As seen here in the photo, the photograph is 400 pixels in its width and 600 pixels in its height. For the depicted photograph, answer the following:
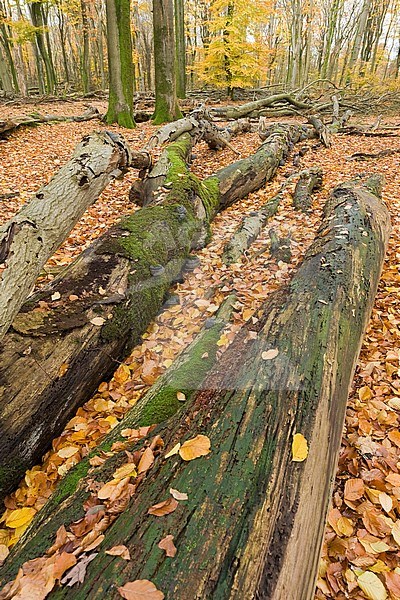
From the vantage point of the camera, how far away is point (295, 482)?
160cm

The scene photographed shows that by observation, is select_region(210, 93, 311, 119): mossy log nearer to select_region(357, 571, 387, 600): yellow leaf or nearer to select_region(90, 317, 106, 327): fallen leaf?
select_region(90, 317, 106, 327): fallen leaf

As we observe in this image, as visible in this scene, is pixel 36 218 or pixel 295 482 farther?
pixel 36 218

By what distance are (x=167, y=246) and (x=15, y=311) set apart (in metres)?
1.92

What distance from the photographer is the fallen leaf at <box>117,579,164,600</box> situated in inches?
48.2

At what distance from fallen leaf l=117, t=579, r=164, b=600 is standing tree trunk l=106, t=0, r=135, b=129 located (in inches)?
485

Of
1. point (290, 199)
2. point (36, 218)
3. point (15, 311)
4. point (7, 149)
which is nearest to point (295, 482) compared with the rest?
point (15, 311)

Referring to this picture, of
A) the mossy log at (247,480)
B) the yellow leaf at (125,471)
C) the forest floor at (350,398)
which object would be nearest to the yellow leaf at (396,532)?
the forest floor at (350,398)

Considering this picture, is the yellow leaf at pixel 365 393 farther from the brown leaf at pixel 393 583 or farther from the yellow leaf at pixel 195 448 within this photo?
the yellow leaf at pixel 195 448

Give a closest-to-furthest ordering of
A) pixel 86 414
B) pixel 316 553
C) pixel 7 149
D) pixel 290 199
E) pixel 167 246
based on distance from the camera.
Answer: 1. pixel 316 553
2. pixel 86 414
3. pixel 167 246
4. pixel 290 199
5. pixel 7 149

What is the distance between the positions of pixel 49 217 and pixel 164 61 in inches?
410

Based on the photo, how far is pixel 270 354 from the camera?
222 cm

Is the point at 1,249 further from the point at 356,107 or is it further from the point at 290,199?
the point at 356,107

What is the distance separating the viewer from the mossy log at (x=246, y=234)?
14.8 ft

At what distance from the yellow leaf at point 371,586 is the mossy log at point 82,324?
6.39 ft
